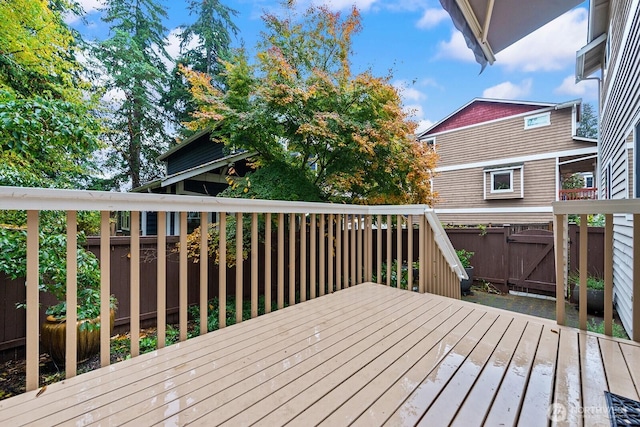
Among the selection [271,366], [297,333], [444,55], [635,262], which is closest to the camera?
[271,366]

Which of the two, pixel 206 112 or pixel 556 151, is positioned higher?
pixel 556 151

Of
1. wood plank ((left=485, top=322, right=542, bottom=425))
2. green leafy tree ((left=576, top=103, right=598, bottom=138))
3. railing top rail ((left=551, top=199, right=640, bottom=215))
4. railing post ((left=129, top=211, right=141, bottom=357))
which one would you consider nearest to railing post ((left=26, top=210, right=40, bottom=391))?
railing post ((left=129, top=211, right=141, bottom=357))

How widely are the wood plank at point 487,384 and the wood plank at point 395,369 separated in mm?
133

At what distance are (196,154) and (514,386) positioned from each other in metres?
10.4

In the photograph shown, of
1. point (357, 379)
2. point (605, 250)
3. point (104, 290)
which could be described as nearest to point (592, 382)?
point (605, 250)

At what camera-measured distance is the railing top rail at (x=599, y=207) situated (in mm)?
1698

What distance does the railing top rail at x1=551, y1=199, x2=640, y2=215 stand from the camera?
5.57 feet

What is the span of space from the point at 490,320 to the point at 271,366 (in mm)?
1656

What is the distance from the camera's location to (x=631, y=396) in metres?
1.29

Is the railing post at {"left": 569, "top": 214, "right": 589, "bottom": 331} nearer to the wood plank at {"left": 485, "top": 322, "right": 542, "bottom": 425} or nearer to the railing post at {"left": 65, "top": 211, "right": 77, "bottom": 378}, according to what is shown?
the wood plank at {"left": 485, "top": 322, "right": 542, "bottom": 425}

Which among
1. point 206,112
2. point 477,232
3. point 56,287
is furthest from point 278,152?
point 477,232

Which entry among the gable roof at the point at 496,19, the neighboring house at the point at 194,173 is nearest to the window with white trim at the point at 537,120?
the gable roof at the point at 496,19

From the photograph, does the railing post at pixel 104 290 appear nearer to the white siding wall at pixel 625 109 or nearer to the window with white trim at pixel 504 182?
the white siding wall at pixel 625 109

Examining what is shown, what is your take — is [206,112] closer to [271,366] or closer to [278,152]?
[278,152]
